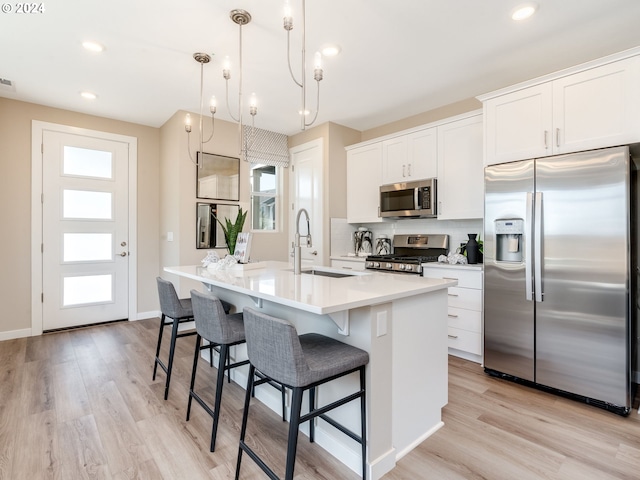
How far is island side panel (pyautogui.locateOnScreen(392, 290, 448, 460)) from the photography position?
173 cm

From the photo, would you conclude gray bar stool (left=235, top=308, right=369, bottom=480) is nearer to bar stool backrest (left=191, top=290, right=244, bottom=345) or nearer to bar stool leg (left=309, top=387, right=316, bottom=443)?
bar stool leg (left=309, top=387, right=316, bottom=443)

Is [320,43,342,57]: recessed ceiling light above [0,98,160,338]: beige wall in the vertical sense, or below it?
above

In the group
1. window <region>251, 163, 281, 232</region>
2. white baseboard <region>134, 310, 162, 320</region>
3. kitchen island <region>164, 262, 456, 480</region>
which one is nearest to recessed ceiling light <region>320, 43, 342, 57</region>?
kitchen island <region>164, 262, 456, 480</region>

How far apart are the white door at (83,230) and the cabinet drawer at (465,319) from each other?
13.6 ft

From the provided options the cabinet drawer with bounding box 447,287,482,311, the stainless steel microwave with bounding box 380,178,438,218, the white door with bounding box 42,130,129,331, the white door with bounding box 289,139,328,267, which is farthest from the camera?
the white door with bounding box 289,139,328,267

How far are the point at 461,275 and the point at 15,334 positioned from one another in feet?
16.1

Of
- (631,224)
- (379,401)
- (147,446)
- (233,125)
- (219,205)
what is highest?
(233,125)

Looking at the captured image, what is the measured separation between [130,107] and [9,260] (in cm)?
221

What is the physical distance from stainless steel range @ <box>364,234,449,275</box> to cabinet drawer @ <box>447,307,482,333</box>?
510 mm

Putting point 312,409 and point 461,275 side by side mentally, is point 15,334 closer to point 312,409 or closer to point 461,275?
point 312,409

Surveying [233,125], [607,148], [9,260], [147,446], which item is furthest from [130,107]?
[607,148]

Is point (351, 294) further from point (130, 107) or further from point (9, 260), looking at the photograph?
point (9, 260)

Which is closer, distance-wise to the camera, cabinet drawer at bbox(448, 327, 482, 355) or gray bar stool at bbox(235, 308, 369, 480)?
gray bar stool at bbox(235, 308, 369, 480)

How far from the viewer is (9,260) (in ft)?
12.2
